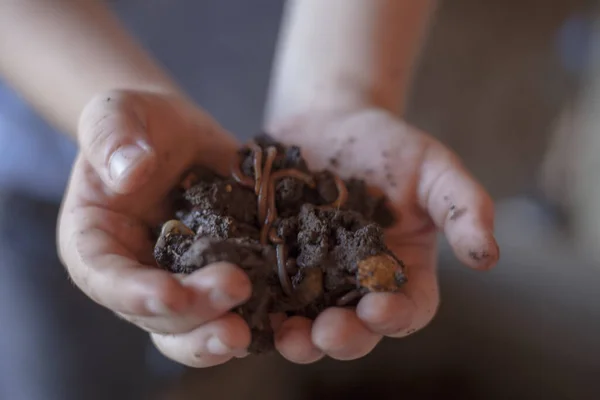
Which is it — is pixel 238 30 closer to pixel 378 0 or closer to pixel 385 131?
pixel 378 0

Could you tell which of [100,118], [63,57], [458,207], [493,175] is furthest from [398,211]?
[493,175]

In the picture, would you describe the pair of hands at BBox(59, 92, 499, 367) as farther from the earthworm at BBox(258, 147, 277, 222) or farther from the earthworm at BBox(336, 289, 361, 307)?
the earthworm at BBox(258, 147, 277, 222)

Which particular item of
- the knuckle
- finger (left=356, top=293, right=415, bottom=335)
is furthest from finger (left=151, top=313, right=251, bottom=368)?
the knuckle

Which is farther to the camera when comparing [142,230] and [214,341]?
[142,230]

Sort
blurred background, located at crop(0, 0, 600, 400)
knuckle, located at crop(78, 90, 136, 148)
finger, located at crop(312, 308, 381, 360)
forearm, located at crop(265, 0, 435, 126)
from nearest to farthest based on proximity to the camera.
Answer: finger, located at crop(312, 308, 381, 360), knuckle, located at crop(78, 90, 136, 148), forearm, located at crop(265, 0, 435, 126), blurred background, located at crop(0, 0, 600, 400)

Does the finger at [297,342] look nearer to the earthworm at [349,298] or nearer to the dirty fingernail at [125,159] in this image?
the earthworm at [349,298]

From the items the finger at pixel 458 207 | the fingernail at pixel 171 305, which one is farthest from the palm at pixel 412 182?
the fingernail at pixel 171 305

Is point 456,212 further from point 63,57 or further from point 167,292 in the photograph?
point 63,57
